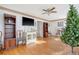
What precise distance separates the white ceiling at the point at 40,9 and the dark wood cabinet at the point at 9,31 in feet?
0.80

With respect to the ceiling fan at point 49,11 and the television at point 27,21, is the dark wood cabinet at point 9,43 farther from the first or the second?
the ceiling fan at point 49,11

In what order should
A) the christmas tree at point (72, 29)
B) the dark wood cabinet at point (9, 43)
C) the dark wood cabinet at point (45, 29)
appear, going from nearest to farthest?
the christmas tree at point (72, 29) < the dark wood cabinet at point (9, 43) < the dark wood cabinet at point (45, 29)

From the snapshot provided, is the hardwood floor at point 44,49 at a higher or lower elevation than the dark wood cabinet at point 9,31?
lower

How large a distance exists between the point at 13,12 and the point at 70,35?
1345 mm

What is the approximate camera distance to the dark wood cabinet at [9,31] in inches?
113

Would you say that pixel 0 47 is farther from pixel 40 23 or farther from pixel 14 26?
pixel 40 23

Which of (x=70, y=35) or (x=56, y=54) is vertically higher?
(x=70, y=35)

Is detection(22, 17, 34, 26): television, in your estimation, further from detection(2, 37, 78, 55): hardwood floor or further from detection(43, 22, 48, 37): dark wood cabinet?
detection(2, 37, 78, 55): hardwood floor

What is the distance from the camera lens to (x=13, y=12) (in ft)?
9.13

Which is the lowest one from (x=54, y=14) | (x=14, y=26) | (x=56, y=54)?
(x=56, y=54)

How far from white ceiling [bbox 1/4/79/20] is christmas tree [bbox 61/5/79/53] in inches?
5.1

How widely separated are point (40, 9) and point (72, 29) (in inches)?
33.0

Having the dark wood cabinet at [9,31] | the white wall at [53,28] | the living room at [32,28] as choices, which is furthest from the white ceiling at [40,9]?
the dark wood cabinet at [9,31]
